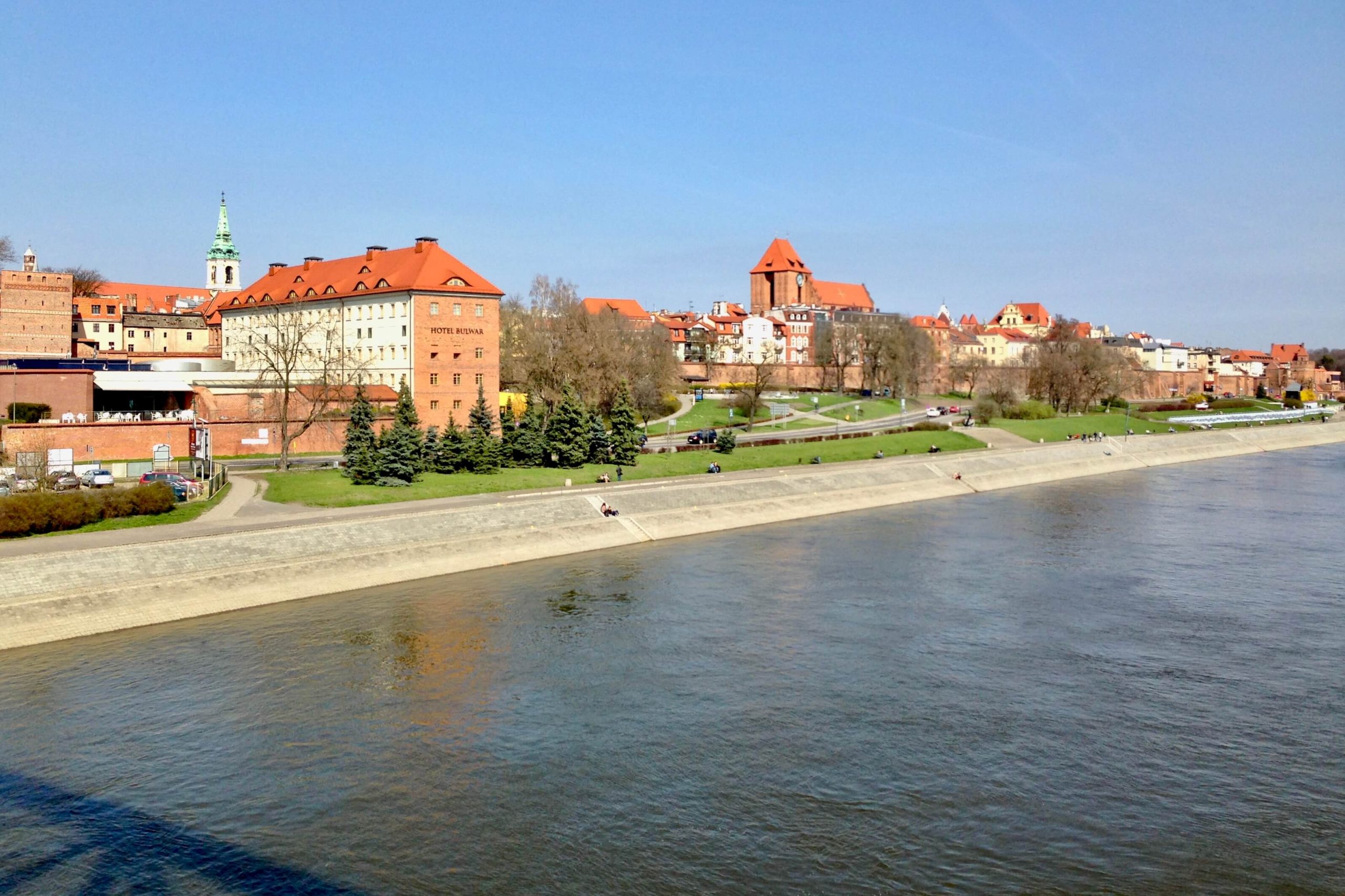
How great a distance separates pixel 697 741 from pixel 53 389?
53945 mm

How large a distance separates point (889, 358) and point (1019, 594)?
9901 centimetres

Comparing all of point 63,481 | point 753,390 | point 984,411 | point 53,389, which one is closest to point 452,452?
point 63,481

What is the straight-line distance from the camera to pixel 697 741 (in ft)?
76.9

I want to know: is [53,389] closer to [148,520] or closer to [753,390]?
[148,520]

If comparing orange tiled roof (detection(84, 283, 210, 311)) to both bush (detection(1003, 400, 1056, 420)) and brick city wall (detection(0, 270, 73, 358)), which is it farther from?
bush (detection(1003, 400, 1056, 420))

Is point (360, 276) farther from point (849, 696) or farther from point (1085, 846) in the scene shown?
point (1085, 846)

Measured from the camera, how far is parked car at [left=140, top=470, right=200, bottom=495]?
44938 millimetres

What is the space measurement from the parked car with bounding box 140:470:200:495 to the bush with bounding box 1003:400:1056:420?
8412 cm

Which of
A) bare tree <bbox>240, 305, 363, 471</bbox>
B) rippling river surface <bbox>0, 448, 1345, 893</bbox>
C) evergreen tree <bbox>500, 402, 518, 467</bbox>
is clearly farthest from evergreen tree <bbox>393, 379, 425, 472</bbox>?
rippling river surface <bbox>0, 448, 1345, 893</bbox>

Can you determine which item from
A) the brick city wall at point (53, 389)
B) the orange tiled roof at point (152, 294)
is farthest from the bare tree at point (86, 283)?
the brick city wall at point (53, 389)

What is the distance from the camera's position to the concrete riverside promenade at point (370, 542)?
106ft

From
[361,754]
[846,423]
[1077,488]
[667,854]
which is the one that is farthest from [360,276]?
[667,854]

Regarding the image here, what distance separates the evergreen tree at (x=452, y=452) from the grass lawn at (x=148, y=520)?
14.3 meters

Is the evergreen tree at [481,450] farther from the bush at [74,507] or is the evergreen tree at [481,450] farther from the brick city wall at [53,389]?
the brick city wall at [53,389]
